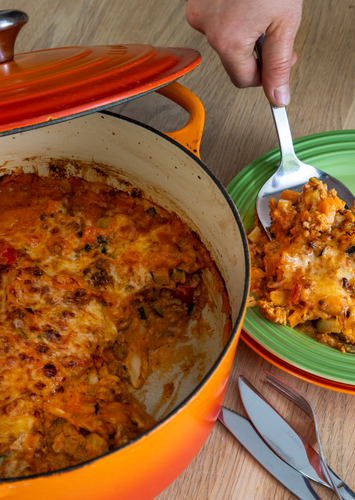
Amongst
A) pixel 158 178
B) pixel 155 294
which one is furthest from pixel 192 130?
pixel 155 294

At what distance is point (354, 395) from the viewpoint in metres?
0.89

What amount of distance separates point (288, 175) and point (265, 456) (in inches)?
25.8

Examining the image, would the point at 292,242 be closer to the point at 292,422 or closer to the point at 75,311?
the point at 292,422

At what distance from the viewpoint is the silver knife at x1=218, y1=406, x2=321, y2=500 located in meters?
0.79

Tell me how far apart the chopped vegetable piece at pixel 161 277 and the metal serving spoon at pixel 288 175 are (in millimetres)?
300

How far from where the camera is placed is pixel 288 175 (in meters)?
1.07

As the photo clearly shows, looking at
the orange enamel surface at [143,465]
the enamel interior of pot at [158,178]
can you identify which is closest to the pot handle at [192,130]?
the enamel interior of pot at [158,178]

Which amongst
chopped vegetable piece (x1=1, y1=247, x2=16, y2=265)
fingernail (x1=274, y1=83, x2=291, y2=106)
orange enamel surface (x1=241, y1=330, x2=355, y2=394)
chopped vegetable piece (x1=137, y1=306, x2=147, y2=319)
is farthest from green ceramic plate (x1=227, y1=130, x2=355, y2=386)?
chopped vegetable piece (x1=1, y1=247, x2=16, y2=265)

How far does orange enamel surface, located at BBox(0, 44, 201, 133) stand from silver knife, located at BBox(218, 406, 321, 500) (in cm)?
65

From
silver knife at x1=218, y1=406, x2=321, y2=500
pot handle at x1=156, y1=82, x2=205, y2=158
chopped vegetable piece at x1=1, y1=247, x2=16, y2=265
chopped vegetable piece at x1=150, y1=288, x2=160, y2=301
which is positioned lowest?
silver knife at x1=218, y1=406, x2=321, y2=500

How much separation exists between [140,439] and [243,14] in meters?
0.89

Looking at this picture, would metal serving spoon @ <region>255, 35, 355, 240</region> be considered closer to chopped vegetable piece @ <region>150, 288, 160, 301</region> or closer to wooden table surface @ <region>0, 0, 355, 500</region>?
wooden table surface @ <region>0, 0, 355, 500</region>

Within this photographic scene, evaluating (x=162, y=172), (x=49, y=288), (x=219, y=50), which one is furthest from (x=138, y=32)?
(x=49, y=288)

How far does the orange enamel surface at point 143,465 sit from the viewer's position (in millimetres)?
514
